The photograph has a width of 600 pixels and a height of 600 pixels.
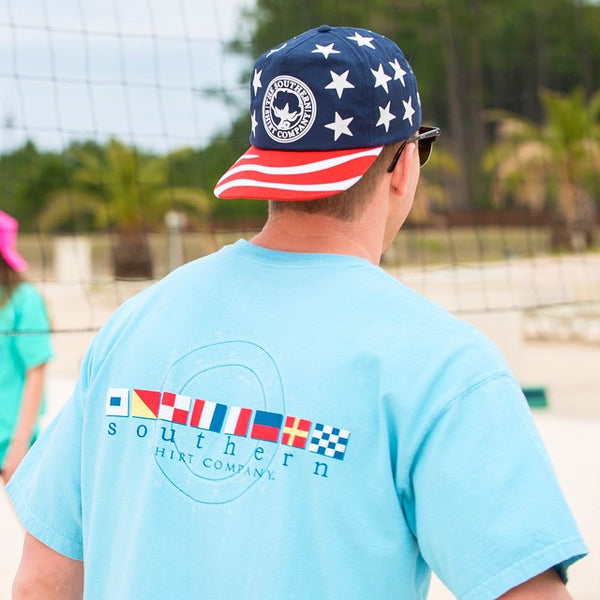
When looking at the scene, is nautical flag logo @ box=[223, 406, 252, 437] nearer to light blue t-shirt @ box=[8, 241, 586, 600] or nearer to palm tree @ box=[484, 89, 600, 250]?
light blue t-shirt @ box=[8, 241, 586, 600]

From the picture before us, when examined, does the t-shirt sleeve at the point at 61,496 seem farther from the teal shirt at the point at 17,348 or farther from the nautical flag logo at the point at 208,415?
the teal shirt at the point at 17,348

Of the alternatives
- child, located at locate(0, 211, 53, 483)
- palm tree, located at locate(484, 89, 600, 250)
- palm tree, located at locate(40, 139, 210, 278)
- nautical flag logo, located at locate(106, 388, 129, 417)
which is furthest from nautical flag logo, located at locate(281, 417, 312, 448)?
palm tree, located at locate(484, 89, 600, 250)

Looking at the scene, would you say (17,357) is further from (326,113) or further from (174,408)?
(326,113)

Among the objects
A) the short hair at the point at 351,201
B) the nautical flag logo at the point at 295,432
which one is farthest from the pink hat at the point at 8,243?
the nautical flag logo at the point at 295,432

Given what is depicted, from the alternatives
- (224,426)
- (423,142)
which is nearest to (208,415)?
(224,426)

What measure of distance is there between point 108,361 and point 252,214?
2651 centimetres

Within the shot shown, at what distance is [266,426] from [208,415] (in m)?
0.09

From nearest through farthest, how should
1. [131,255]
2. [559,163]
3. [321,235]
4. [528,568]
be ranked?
[528,568] < [321,235] < [131,255] < [559,163]

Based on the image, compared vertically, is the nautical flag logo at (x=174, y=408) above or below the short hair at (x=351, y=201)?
below

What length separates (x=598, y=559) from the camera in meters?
3.95

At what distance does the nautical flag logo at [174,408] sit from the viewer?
1.27 metres

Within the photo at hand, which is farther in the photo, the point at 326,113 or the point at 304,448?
the point at 326,113

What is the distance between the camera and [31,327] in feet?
11.9

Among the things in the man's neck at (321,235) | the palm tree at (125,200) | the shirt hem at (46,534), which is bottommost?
the palm tree at (125,200)
